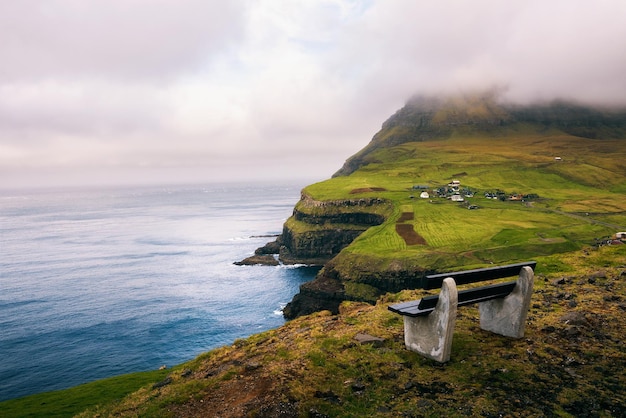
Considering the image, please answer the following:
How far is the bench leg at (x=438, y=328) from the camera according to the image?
1225 cm

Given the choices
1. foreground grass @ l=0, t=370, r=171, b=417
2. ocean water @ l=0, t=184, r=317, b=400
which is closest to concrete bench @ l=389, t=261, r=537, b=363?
foreground grass @ l=0, t=370, r=171, b=417

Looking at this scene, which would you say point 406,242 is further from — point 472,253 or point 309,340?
point 309,340

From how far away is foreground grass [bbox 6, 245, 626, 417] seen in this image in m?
10.3

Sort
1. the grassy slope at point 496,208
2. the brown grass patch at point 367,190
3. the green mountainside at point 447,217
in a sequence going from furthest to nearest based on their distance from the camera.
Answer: the brown grass patch at point 367,190 < the grassy slope at point 496,208 < the green mountainside at point 447,217

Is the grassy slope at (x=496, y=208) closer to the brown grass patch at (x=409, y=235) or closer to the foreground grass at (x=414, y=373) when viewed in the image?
the brown grass patch at (x=409, y=235)

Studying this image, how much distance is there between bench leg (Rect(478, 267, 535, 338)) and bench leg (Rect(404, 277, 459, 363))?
3003mm

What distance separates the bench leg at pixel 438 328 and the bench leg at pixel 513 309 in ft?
9.85

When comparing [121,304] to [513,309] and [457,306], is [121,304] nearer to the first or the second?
[457,306]

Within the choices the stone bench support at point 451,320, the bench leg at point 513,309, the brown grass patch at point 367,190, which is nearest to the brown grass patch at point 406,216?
the brown grass patch at point 367,190

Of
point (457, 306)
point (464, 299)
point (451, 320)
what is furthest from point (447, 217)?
point (451, 320)

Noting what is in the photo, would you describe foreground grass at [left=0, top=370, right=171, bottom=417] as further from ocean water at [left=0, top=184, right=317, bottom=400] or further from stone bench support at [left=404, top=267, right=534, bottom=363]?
stone bench support at [left=404, top=267, right=534, bottom=363]

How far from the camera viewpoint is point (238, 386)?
499 inches

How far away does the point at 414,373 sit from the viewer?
1213 cm

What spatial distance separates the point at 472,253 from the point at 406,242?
14.3 meters
